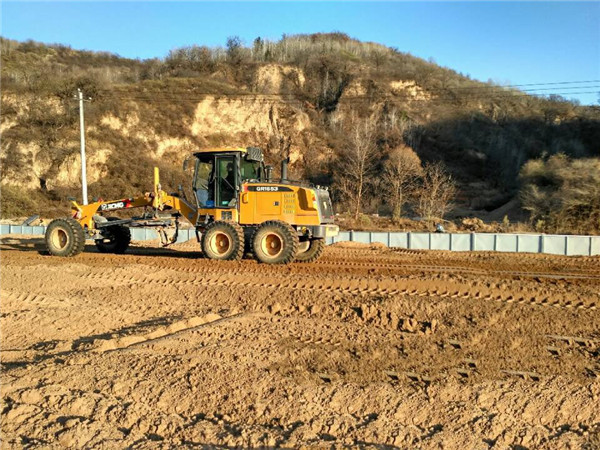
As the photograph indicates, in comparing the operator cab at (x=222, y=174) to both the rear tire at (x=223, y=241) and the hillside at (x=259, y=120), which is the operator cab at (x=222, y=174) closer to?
the rear tire at (x=223, y=241)

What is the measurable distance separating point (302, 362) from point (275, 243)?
6766 mm

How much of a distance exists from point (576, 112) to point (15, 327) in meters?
Answer: 68.0

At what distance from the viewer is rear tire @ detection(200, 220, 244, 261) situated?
476 inches

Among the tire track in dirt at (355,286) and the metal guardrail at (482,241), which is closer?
the tire track in dirt at (355,286)

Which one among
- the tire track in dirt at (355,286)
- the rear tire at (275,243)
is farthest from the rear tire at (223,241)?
the tire track in dirt at (355,286)

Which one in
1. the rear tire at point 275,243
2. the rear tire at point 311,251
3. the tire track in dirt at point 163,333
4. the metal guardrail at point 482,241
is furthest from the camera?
the metal guardrail at point 482,241

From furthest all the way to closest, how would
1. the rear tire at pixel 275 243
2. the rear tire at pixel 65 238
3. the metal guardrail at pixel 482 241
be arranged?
1. the metal guardrail at pixel 482 241
2. the rear tire at pixel 65 238
3. the rear tire at pixel 275 243

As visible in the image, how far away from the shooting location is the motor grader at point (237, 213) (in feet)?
39.6

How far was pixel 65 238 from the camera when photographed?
13648 mm

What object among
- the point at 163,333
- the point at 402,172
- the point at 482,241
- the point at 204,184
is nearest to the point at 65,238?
the point at 204,184

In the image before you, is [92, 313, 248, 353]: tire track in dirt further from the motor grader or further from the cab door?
the cab door

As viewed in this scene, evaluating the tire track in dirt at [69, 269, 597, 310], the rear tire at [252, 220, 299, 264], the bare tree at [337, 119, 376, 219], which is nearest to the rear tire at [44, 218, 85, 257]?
the tire track in dirt at [69, 269, 597, 310]

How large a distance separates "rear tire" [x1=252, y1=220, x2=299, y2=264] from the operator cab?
1.15 metres

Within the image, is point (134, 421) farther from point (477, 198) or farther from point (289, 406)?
point (477, 198)
